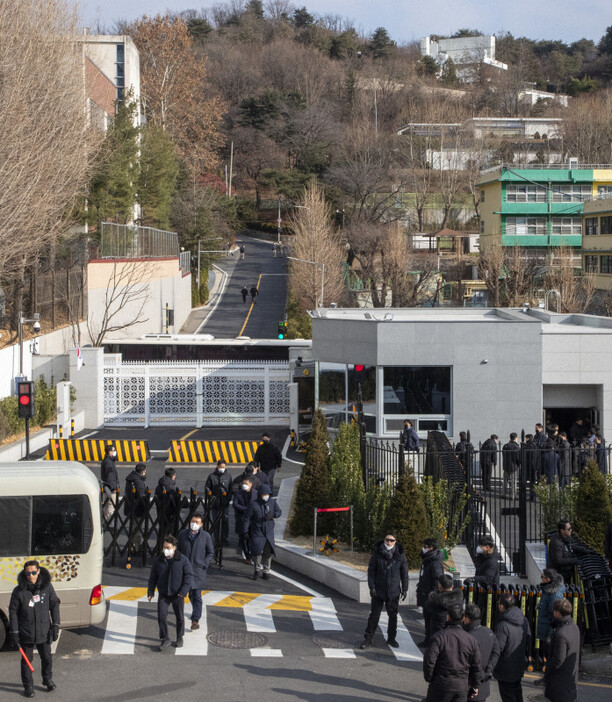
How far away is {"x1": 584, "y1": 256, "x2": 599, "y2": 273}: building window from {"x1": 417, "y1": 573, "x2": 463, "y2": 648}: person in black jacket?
61257mm

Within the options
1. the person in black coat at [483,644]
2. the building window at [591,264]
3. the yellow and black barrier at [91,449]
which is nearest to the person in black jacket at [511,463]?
the yellow and black barrier at [91,449]

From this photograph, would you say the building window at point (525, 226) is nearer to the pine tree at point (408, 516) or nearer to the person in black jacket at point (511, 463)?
the person in black jacket at point (511, 463)

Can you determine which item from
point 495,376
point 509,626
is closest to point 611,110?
point 495,376

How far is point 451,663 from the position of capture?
27.4 feet

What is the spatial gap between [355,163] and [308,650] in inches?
3430

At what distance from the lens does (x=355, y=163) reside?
313ft

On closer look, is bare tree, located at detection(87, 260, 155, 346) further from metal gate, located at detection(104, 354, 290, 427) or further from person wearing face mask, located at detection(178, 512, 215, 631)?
person wearing face mask, located at detection(178, 512, 215, 631)

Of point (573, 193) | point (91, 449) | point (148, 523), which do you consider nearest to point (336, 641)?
point (148, 523)

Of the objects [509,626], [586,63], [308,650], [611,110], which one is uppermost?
[586,63]

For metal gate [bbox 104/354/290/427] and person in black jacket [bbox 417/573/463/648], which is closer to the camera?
person in black jacket [bbox 417/573/463/648]

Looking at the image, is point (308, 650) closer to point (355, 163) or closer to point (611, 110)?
point (355, 163)

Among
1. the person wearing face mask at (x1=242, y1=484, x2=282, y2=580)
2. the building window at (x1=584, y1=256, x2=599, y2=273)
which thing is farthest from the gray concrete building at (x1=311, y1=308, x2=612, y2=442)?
the building window at (x1=584, y1=256, x2=599, y2=273)

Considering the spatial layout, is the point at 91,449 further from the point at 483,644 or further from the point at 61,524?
the point at 483,644

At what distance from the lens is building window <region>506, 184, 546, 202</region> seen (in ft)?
257
